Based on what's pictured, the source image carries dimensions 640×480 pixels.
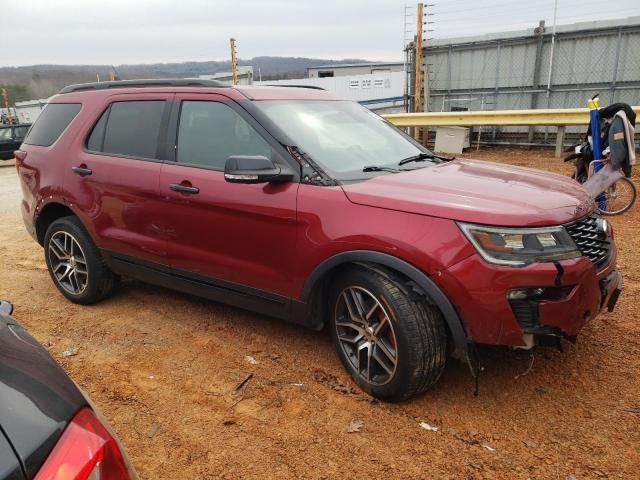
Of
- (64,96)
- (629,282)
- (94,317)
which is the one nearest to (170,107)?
(64,96)

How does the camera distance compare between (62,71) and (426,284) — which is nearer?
(426,284)

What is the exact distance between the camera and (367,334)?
9.93 feet

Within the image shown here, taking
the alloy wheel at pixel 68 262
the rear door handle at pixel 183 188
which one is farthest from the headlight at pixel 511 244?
the alloy wheel at pixel 68 262

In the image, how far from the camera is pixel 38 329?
4.20 meters

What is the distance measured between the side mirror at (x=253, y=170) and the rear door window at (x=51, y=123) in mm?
2276

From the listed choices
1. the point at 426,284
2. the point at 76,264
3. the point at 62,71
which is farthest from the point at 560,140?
the point at 62,71

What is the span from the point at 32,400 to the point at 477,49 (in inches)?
551

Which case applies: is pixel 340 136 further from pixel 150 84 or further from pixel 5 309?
pixel 5 309

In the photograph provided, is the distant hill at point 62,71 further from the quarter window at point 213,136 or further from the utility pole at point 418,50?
the quarter window at point 213,136

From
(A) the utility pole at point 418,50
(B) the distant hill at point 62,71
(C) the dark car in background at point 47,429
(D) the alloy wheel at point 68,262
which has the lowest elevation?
(D) the alloy wheel at point 68,262

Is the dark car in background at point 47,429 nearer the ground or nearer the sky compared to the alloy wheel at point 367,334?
nearer the sky

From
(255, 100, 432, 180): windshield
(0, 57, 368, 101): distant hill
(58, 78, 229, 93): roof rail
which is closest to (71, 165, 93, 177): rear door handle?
(58, 78, 229, 93): roof rail

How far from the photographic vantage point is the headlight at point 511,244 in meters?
2.58

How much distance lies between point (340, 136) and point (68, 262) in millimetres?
2753
